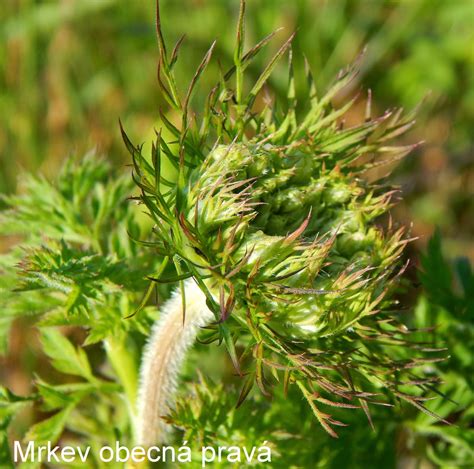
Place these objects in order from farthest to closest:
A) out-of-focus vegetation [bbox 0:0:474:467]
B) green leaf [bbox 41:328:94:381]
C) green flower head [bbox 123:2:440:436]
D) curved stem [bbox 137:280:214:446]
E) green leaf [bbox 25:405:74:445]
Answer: out-of-focus vegetation [bbox 0:0:474:467], green leaf [bbox 41:328:94:381], green leaf [bbox 25:405:74:445], curved stem [bbox 137:280:214:446], green flower head [bbox 123:2:440:436]

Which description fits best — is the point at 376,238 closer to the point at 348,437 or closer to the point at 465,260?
the point at 348,437

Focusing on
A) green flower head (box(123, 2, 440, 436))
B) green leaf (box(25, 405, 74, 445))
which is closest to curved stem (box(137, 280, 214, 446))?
green flower head (box(123, 2, 440, 436))

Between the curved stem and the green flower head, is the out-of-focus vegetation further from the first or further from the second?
the green flower head

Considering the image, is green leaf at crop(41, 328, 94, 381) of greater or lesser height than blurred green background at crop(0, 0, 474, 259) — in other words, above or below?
below

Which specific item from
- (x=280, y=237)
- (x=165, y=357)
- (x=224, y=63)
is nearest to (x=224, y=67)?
(x=224, y=63)

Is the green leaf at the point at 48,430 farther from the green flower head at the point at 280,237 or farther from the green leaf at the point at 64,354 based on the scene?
the green flower head at the point at 280,237

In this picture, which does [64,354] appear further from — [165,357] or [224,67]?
[224,67]
